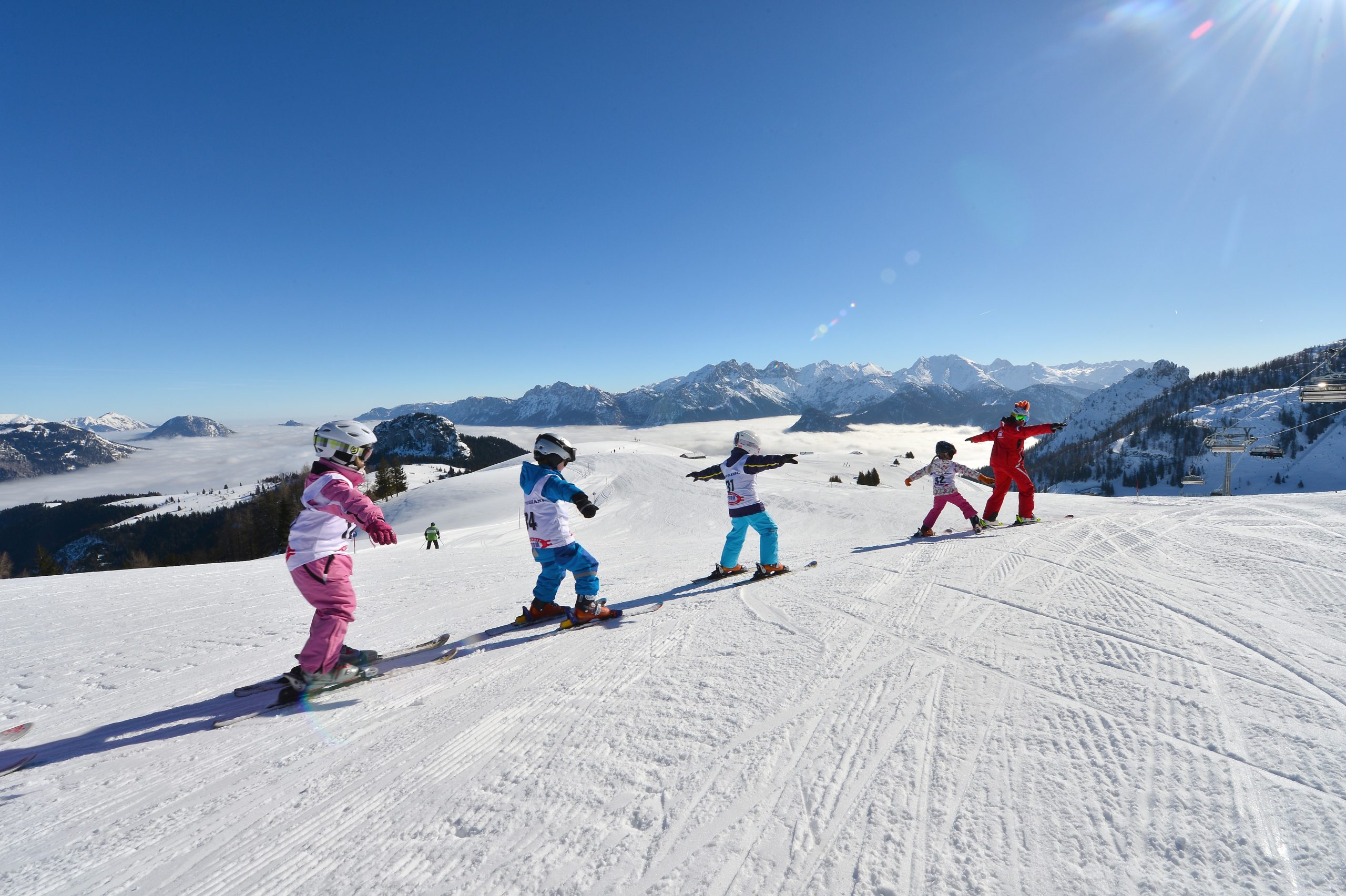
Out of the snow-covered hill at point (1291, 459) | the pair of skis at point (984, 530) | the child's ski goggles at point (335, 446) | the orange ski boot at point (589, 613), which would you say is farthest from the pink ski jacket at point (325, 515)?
the snow-covered hill at point (1291, 459)

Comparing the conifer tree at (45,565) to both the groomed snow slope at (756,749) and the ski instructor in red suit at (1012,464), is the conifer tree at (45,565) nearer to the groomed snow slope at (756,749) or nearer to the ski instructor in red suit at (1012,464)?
the groomed snow slope at (756,749)

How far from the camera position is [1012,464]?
9.52 meters

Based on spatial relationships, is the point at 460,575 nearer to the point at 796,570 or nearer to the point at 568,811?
the point at 796,570

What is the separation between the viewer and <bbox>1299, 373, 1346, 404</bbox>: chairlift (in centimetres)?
2458

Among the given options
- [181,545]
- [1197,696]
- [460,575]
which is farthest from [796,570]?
[181,545]

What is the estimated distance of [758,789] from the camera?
2336 mm

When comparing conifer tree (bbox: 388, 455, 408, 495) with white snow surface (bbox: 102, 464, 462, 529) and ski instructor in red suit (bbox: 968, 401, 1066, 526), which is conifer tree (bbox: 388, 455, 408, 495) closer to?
white snow surface (bbox: 102, 464, 462, 529)

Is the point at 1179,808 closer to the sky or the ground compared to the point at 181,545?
closer to the sky

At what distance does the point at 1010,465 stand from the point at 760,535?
5.99 m

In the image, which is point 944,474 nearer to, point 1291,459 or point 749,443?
point 749,443

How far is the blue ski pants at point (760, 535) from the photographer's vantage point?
6.64m

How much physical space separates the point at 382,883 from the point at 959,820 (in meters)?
2.31

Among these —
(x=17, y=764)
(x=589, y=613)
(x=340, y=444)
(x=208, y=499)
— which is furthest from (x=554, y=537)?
(x=208, y=499)

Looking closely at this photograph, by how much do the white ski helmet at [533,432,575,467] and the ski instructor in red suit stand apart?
7855 millimetres
